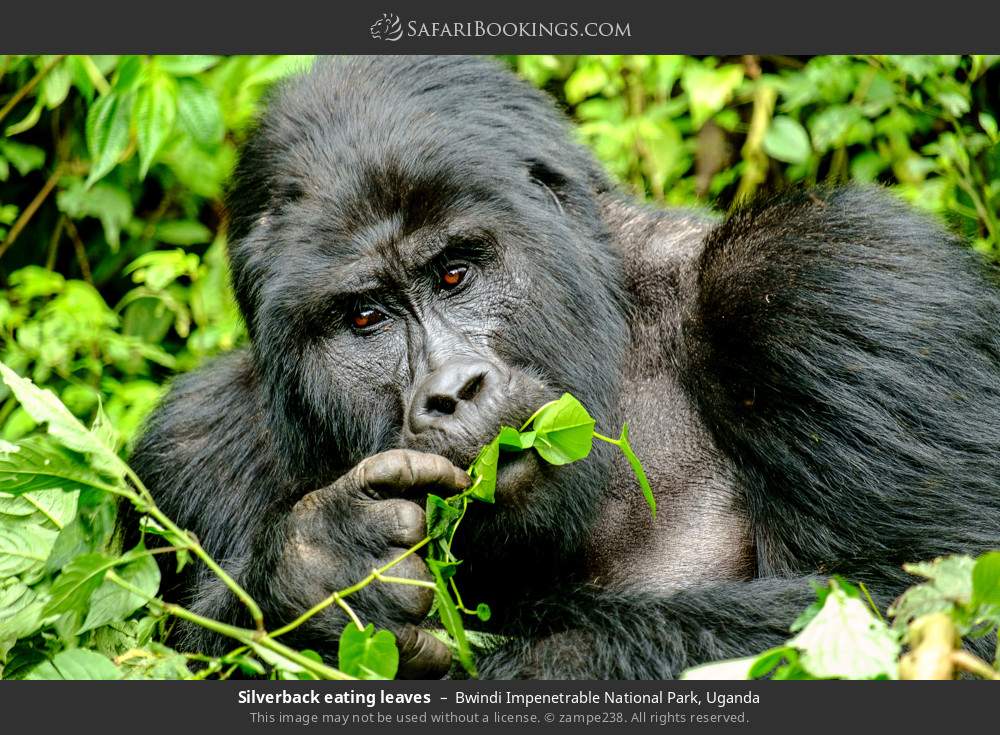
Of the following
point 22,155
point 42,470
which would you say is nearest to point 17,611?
point 42,470

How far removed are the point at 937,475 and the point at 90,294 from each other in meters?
3.94

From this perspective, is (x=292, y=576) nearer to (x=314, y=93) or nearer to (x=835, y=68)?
(x=314, y=93)

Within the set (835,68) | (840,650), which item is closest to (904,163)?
(835,68)

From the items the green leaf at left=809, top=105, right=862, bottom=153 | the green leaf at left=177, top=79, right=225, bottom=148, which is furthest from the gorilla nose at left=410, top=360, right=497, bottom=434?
the green leaf at left=809, top=105, right=862, bottom=153

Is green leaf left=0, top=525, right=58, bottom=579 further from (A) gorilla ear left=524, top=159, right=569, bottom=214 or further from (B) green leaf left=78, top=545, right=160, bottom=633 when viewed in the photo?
(A) gorilla ear left=524, top=159, right=569, bottom=214

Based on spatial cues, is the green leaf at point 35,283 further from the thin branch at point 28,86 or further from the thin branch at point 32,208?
the thin branch at point 28,86

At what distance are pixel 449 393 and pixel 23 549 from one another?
4.17 ft

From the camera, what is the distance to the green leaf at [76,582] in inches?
106

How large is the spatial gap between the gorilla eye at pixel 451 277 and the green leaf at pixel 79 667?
54.1 inches

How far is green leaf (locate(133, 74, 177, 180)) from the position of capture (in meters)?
4.91

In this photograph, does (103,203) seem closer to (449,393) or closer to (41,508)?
(41,508)

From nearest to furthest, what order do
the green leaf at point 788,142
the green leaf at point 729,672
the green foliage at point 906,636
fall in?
the green foliage at point 906,636
the green leaf at point 729,672
the green leaf at point 788,142

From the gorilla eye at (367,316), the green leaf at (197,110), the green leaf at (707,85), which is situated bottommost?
the gorilla eye at (367,316)

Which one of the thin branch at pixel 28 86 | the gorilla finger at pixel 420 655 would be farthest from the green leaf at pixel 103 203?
the gorilla finger at pixel 420 655
